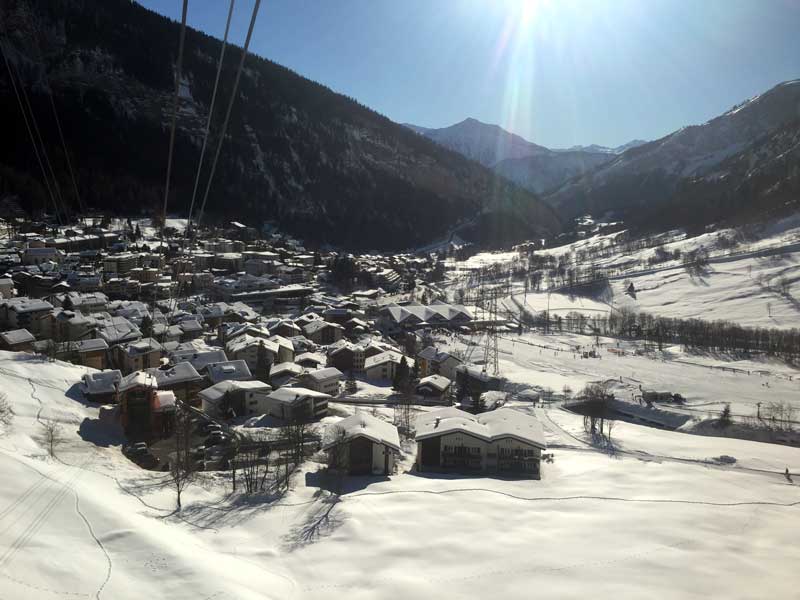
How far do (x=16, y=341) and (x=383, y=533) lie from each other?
13964 mm

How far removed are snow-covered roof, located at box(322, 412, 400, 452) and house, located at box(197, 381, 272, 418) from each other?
3296 mm

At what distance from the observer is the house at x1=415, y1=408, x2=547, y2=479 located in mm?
9891

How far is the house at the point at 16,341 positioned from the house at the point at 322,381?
855cm

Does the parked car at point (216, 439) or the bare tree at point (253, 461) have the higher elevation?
the parked car at point (216, 439)

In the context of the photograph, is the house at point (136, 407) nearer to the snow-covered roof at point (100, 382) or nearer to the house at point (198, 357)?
the snow-covered roof at point (100, 382)

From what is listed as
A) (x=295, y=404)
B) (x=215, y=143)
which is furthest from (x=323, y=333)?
A: (x=215, y=143)

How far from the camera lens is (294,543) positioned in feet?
20.9

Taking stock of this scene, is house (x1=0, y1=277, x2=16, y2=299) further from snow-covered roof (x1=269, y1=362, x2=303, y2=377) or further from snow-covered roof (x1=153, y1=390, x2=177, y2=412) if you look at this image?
snow-covered roof (x1=153, y1=390, x2=177, y2=412)

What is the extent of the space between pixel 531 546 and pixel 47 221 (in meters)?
42.0

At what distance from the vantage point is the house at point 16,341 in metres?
14.4

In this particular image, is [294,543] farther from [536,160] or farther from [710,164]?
[536,160]

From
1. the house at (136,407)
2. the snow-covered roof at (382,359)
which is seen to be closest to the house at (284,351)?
the snow-covered roof at (382,359)

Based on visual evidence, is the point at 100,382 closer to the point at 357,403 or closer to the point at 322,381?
the point at 322,381

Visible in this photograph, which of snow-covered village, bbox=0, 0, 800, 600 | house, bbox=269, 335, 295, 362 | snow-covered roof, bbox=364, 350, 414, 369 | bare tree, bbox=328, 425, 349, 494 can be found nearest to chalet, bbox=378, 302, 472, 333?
snow-covered village, bbox=0, 0, 800, 600
